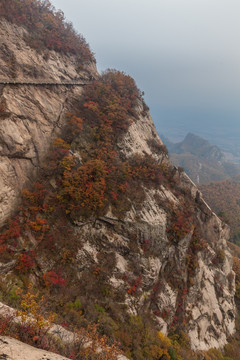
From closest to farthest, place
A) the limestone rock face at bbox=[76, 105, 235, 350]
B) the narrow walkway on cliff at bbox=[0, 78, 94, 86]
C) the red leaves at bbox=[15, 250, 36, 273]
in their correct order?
the red leaves at bbox=[15, 250, 36, 273]
the limestone rock face at bbox=[76, 105, 235, 350]
the narrow walkway on cliff at bbox=[0, 78, 94, 86]

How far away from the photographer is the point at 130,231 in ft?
64.0

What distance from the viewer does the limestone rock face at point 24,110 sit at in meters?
16.8

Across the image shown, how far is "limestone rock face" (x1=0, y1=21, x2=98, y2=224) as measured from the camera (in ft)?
55.2

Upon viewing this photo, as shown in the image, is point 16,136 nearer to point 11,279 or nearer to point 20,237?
point 20,237

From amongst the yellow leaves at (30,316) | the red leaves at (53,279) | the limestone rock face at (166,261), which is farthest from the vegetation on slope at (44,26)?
the yellow leaves at (30,316)

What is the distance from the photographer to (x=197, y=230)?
26.0 metres

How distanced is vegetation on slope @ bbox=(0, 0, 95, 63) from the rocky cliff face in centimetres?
162

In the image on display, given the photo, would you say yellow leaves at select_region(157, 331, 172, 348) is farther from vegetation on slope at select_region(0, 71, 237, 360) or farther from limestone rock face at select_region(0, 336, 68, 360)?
limestone rock face at select_region(0, 336, 68, 360)

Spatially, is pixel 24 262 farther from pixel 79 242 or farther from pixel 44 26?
pixel 44 26

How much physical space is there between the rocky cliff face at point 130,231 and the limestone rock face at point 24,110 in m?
0.10

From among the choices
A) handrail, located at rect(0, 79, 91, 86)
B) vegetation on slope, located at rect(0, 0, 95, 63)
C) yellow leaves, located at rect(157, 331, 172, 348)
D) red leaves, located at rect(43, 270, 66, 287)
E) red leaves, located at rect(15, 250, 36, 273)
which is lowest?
yellow leaves, located at rect(157, 331, 172, 348)

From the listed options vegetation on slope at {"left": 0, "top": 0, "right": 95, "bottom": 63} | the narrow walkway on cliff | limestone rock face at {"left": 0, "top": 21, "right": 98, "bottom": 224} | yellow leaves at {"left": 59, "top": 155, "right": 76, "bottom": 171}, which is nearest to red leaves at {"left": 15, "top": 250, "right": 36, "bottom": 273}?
limestone rock face at {"left": 0, "top": 21, "right": 98, "bottom": 224}

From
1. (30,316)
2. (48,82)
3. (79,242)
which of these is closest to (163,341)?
(79,242)

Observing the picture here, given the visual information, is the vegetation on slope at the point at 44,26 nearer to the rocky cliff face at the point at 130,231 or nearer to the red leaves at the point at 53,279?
the rocky cliff face at the point at 130,231
